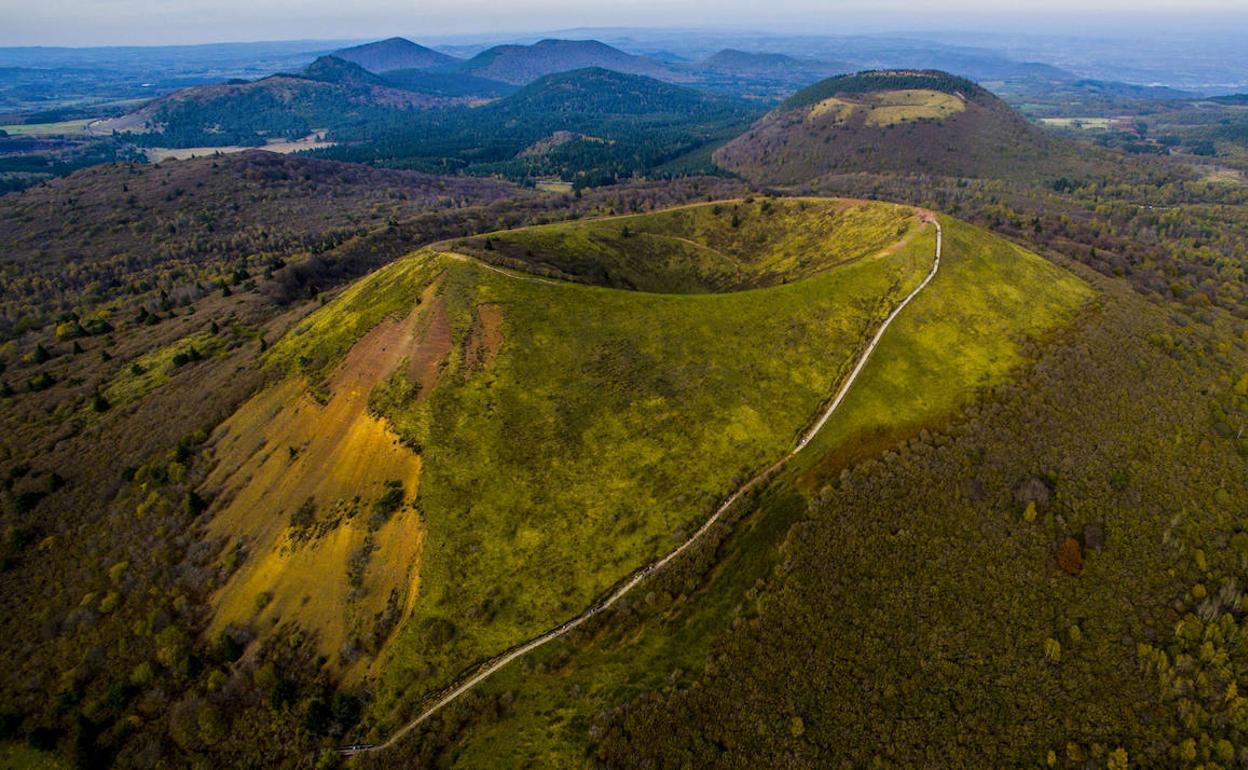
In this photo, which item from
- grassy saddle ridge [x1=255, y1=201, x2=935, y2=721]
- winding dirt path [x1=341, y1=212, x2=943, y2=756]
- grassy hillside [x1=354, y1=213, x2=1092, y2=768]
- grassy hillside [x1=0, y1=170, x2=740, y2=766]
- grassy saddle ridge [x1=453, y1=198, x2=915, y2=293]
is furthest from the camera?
grassy saddle ridge [x1=453, y1=198, x2=915, y2=293]

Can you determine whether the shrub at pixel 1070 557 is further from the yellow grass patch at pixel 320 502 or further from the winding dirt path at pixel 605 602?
the yellow grass patch at pixel 320 502

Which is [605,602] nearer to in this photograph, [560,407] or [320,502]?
[560,407]

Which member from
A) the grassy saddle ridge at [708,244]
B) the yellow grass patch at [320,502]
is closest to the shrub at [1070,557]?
the grassy saddle ridge at [708,244]

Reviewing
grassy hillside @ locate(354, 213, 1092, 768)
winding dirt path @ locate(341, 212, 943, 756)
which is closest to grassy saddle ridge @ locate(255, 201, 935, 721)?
winding dirt path @ locate(341, 212, 943, 756)

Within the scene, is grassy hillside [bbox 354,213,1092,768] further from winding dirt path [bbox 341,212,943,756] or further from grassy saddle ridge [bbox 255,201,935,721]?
grassy saddle ridge [bbox 255,201,935,721]

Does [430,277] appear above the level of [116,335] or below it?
above

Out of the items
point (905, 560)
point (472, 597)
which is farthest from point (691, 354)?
point (472, 597)

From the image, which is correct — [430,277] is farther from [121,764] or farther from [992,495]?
[992,495]
